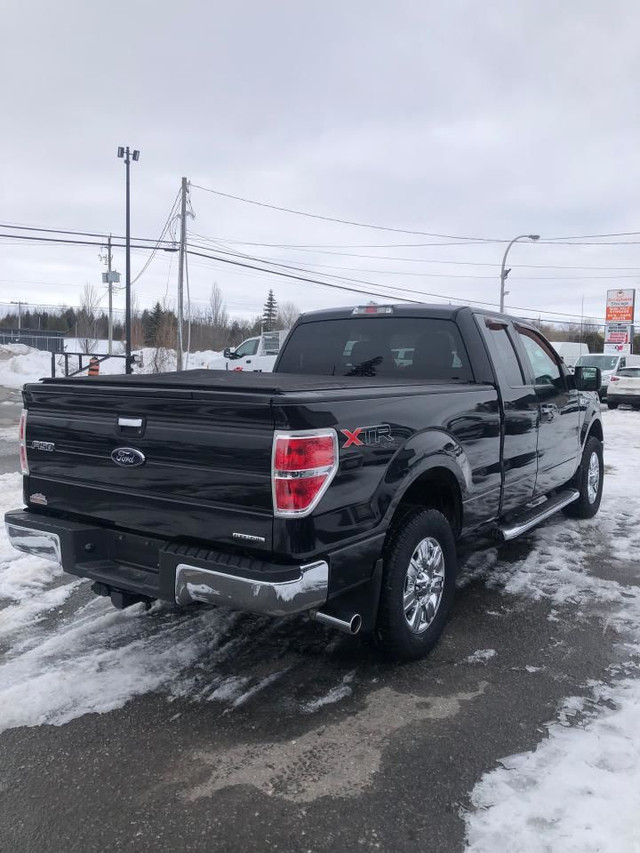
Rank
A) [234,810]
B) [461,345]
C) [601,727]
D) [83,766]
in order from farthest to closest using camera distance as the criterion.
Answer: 1. [461,345]
2. [601,727]
3. [83,766]
4. [234,810]

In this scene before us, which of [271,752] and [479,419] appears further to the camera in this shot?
[479,419]

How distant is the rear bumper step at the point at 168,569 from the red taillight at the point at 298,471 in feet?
0.91

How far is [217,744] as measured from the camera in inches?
115

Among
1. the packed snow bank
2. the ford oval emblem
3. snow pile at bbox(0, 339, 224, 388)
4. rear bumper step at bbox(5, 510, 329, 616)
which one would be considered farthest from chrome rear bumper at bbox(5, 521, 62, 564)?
the packed snow bank

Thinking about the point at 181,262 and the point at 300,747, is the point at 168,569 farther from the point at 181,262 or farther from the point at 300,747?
the point at 181,262

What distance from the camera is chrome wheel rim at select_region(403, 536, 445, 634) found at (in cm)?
357

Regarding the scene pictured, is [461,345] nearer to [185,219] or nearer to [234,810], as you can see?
[234,810]

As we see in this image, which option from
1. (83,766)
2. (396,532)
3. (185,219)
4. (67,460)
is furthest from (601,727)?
(185,219)

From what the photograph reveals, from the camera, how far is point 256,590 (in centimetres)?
278

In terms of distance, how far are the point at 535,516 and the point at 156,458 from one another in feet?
10.3

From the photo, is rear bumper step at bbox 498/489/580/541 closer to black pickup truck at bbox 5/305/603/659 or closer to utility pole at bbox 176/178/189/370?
black pickup truck at bbox 5/305/603/659

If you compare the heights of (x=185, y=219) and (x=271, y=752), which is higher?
(x=185, y=219)

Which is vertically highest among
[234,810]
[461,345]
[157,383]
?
[461,345]

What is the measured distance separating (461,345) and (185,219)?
88.1ft
